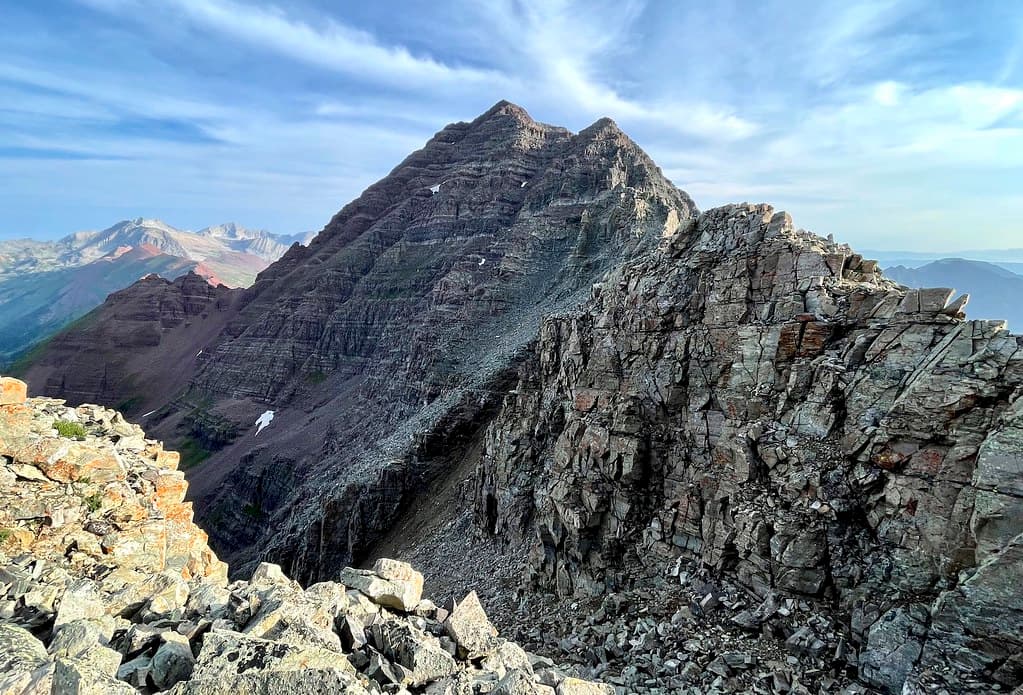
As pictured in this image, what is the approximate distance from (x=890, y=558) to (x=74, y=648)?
2159 cm

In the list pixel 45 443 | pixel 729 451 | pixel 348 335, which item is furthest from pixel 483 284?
pixel 45 443

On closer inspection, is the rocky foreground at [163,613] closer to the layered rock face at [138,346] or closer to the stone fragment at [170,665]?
the stone fragment at [170,665]

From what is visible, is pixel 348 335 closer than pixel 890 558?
No

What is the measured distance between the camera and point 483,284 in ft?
254

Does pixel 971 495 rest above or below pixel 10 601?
above

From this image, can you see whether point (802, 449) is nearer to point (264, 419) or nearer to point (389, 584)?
point (389, 584)

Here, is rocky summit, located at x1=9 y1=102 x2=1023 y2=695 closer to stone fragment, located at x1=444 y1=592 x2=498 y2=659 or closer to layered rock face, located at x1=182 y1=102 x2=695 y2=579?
stone fragment, located at x1=444 y1=592 x2=498 y2=659

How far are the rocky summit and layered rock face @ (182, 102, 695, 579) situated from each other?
78 cm

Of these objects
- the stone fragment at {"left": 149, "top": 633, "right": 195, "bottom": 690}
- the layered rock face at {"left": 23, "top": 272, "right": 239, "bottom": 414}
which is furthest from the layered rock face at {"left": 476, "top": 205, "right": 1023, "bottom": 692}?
the layered rock face at {"left": 23, "top": 272, "right": 239, "bottom": 414}

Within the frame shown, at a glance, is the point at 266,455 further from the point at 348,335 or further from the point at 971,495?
the point at 971,495

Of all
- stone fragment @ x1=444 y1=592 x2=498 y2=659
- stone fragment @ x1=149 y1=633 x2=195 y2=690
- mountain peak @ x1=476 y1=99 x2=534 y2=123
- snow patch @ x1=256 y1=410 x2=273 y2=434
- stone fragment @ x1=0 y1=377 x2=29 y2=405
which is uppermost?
mountain peak @ x1=476 y1=99 x2=534 y2=123

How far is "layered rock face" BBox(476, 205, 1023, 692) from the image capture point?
606 inches

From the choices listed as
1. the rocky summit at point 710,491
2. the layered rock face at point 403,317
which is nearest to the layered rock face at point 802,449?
the rocky summit at point 710,491

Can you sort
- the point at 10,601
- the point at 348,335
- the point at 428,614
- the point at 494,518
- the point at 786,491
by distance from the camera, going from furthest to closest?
the point at 348,335
the point at 494,518
the point at 786,491
the point at 428,614
the point at 10,601
